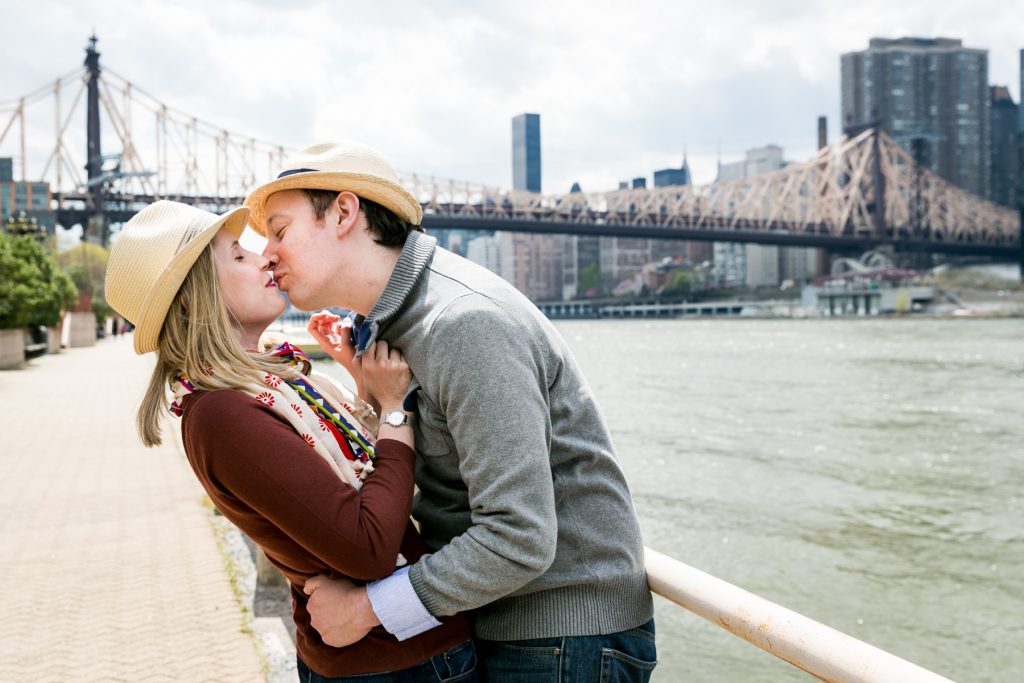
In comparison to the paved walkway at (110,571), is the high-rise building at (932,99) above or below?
Answer: above

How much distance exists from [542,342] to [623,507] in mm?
303

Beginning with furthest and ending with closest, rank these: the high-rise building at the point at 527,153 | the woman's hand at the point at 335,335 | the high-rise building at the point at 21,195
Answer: the high-rise building at the point at 527,153
the high-rise building at the point at 21,195
the woman's hand at the point at 335,335

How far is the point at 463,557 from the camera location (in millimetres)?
1360

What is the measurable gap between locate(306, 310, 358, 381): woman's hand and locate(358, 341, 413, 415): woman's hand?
266 millimetres

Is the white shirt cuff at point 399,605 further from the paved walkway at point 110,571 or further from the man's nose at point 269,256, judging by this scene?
the paved walkway at point 110,571

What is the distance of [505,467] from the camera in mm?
1328

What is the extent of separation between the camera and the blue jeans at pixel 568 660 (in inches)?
58.4

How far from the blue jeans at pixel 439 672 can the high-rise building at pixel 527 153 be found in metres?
121

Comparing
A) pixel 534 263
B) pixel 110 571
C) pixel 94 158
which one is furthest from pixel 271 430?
pixel 534 263

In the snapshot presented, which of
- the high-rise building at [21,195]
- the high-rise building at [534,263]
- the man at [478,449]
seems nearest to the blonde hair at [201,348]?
the man at [478,449]

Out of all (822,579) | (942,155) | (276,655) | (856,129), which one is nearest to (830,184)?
(856,129)

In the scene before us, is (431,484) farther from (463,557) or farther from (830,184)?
(830,184)

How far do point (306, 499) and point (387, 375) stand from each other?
23cm

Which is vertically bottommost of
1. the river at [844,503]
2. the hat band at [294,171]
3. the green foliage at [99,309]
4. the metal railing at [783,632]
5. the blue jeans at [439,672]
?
the river at [844,503]
